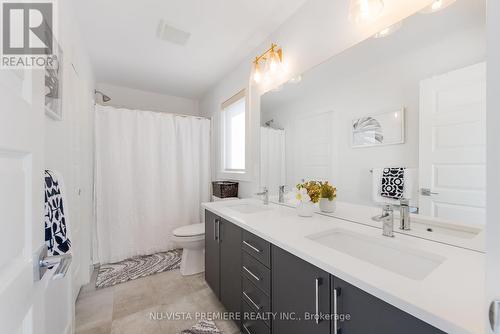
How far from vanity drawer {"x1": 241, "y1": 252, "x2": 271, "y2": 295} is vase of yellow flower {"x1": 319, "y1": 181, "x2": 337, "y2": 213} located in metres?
0.60

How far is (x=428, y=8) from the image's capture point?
0.98 meters

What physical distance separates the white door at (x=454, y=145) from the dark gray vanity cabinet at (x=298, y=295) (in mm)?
659

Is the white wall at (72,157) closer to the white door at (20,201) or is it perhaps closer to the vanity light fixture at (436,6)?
the white door at (20,201)

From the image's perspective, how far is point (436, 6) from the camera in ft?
3.14

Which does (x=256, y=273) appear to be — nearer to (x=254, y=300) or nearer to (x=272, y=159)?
(x=254, y=300)

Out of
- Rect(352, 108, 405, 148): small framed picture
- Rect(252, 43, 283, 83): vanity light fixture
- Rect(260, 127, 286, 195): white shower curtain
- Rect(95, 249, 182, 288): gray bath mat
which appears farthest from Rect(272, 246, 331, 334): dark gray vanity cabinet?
Rect(95, 249, 182, 288): gray bath mat

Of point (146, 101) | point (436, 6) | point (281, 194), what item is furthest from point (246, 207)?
point (146, 101)

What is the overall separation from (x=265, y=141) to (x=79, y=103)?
1.66 metres

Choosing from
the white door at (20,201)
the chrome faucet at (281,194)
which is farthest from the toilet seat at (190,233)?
the white door at (20,201)

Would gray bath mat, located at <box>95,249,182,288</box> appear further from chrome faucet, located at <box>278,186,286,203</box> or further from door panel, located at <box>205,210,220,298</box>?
chrome faucet, located at <box>278,186,286,203</box>

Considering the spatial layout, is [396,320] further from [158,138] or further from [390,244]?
[158,138]

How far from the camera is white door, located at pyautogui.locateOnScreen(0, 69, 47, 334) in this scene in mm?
419

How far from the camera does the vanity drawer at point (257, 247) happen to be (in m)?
1.09

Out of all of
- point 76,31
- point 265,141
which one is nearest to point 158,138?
point 76,31
